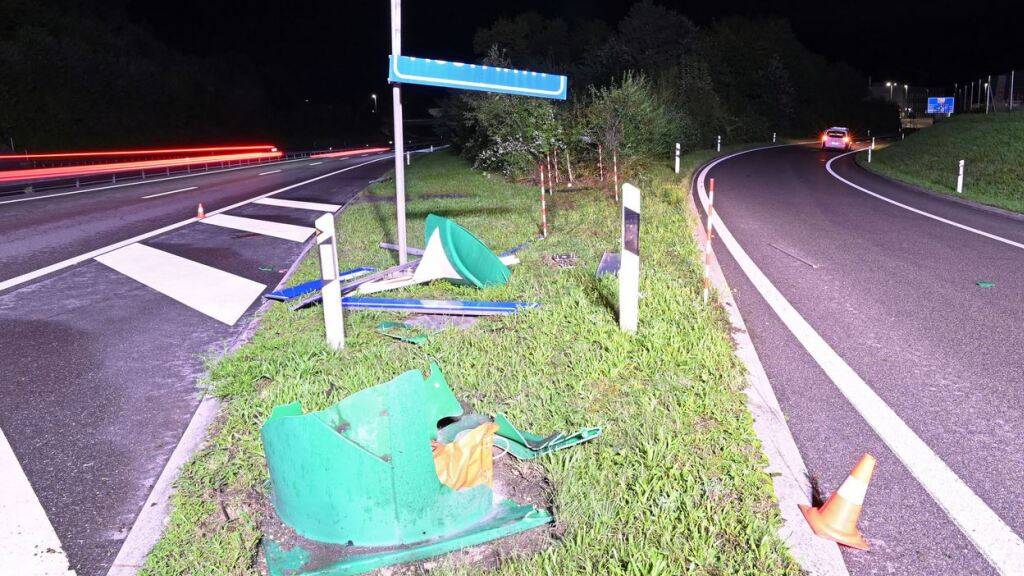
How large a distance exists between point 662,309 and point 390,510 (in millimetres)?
3520

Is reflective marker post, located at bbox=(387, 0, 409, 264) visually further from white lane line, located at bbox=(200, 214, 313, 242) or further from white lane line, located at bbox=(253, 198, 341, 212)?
white lane line, located at bbox=(253, 198, 341, 212)

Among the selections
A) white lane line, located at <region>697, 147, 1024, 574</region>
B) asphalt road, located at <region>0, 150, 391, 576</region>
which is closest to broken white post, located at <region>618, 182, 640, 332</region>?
white lane line, located at <region>697, 147, 1024, 574</region>

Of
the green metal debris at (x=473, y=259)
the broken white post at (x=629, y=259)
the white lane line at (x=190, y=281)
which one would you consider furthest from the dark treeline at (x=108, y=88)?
the broken white post at (x=629, y=259)

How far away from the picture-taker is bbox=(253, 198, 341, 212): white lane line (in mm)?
17156

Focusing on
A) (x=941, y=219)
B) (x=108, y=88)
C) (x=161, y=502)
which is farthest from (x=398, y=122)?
(x=108, y=88)

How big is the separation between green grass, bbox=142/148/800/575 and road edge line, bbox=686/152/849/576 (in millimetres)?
86

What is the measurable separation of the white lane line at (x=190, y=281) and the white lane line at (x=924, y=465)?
5185 mm

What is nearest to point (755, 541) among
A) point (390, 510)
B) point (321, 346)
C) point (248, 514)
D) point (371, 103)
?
point (390, 510)

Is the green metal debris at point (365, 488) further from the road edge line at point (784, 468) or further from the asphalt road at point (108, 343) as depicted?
the road edge line at point (784, 468)

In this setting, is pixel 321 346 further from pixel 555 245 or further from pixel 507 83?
pixel 555 245

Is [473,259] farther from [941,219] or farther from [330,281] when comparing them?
[941,219]

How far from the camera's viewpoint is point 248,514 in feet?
11.3

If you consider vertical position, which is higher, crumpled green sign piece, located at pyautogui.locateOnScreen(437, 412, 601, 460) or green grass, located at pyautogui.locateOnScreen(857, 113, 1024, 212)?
green grass, located at pyautogui.locateOnScreen(857, 113, 1024, 212)

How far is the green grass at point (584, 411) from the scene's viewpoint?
3.09 metres
